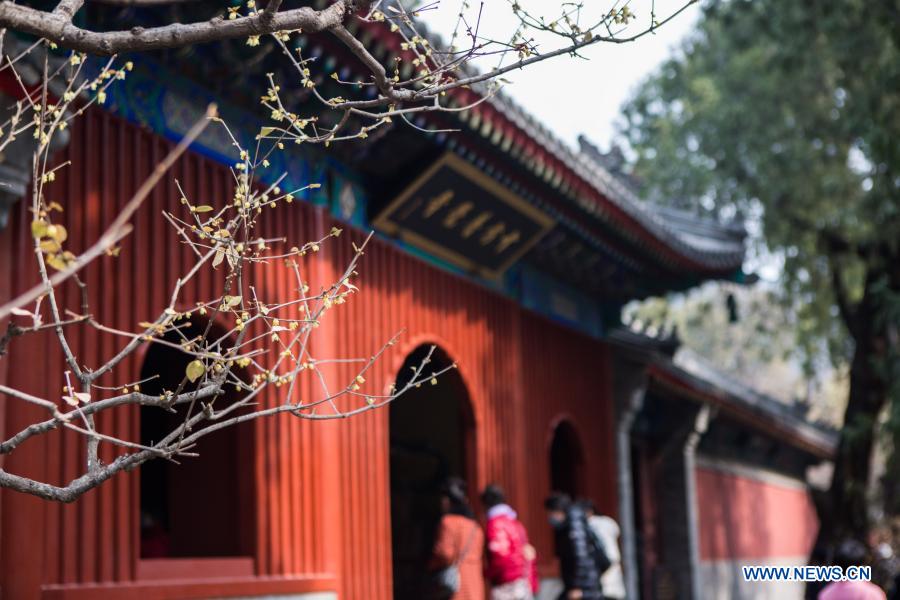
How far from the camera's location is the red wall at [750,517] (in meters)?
14.9

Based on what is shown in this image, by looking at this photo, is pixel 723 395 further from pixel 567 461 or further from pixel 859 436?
pixel 567 461

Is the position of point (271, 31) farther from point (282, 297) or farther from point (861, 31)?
point (861, 31)

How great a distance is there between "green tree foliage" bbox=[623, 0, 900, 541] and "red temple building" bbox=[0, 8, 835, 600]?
5.10ft

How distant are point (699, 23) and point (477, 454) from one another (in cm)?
1230

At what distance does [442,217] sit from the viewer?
26.7 ft

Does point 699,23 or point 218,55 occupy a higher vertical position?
point 699,23

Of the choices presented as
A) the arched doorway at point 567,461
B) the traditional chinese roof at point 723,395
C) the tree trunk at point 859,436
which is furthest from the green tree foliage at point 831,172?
the arched doorway at point 567,461

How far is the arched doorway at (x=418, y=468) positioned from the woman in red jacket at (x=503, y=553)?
8.95 ft

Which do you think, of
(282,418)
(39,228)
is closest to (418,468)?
(282,418)

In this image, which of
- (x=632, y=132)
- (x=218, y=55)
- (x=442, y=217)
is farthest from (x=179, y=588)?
(x=632, y=132)

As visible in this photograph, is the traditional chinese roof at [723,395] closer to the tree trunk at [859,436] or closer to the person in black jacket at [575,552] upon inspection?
the tree trunk at [859,436]

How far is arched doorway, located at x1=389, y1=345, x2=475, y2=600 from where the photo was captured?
10320mm

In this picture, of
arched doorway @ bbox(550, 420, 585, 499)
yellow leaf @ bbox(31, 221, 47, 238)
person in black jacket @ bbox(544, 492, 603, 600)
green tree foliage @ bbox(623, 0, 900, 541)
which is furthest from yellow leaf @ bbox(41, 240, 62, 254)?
green tree foliage @ bbox(623, 0, 900, 541)

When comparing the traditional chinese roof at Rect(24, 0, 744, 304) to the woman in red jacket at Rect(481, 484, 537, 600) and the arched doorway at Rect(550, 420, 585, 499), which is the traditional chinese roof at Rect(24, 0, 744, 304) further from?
the woman in red jacket at Rect(481, 484, 537, 600)
